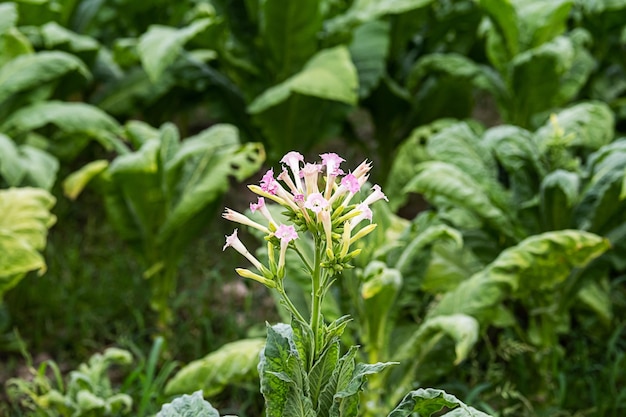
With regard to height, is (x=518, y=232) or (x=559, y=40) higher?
(x=559, y=40)

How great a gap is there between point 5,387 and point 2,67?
4.52ft

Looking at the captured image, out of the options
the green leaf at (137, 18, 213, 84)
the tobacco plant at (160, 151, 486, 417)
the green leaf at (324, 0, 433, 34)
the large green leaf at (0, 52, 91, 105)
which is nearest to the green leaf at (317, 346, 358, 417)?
the tobacco plant at (160, 151, 486, 417)

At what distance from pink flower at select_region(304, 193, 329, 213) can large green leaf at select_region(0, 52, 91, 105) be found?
2.46 meters

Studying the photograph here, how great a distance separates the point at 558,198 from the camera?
8.63ft

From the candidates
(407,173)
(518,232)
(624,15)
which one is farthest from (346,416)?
(624,15)

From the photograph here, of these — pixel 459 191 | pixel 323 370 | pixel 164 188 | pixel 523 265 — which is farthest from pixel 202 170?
pixel 323 370

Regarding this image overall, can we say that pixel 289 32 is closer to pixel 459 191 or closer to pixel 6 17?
pixel 6 17

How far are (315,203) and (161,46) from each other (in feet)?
8.26

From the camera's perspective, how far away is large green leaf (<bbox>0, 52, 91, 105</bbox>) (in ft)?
10.9

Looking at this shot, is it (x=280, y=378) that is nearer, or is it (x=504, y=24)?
(x=280, y=378)

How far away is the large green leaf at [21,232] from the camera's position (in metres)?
2.64

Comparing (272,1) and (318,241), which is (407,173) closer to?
(272,1)

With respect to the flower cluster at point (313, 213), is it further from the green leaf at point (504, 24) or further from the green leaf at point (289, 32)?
the green leaf at point (289, 32)

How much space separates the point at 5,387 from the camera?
2863 millimetres
